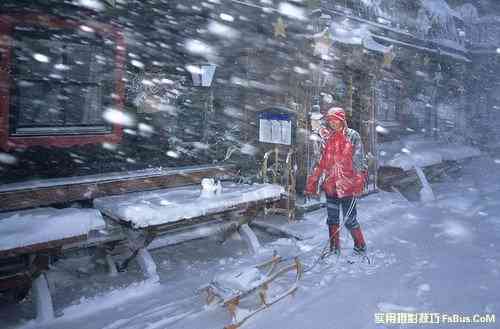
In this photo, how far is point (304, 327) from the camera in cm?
372

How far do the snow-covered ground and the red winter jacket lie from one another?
1.02 meters

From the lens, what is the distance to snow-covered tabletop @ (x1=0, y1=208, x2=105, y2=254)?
3.62 m

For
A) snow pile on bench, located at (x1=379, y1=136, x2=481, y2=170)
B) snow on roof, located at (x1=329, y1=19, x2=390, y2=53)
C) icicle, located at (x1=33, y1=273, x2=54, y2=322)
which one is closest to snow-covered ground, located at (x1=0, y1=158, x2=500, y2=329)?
icicle, located at (x1=33, y1=273, x2=54, y2=322)

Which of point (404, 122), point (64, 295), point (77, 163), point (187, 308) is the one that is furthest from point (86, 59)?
point (404, 122)

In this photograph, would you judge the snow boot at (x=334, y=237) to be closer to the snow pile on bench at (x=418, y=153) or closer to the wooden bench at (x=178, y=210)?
the wooden bench at (x=178, y=210)

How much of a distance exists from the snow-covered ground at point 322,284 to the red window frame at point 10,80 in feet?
5.81

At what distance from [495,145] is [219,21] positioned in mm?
15861

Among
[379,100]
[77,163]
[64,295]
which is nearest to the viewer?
[64,295]

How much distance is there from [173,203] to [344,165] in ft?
7.95

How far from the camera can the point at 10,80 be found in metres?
4.83

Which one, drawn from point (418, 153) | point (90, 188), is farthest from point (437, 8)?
point (90, 188)

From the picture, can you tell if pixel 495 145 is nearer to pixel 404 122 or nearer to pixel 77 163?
pixel 404 122

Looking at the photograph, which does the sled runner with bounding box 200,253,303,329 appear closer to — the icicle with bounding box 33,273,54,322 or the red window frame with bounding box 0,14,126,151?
the icicle with bounding box 33,273,54,322

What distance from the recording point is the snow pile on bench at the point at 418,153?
981 cm
